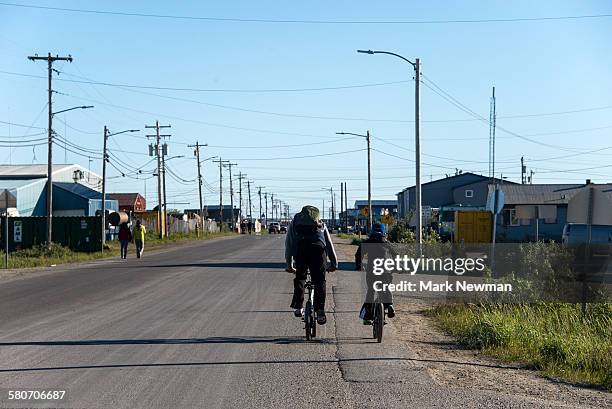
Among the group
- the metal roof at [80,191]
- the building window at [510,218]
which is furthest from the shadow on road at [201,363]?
the metal roof at [80,191]

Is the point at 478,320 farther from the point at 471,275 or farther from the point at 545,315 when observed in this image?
the point at 471,275

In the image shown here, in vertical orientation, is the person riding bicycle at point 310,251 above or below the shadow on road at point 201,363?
above

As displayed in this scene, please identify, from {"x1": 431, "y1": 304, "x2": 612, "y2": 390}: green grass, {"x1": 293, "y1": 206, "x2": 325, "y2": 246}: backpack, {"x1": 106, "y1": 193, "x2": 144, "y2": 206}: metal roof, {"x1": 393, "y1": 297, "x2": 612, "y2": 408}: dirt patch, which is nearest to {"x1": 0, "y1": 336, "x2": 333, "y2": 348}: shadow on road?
{"x1": 293, "y1": 206, "x2": 325, "y2": 246}: backpack

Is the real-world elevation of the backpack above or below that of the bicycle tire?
above

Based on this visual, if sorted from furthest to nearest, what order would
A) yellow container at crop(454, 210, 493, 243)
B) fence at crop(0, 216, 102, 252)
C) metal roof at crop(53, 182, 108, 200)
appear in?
1. metal roof at crop(53, 182, 108, 200)
2. fence at crop(0, 216, 102, 252)
3. yellow container at crop(454, 210, 493, 243)

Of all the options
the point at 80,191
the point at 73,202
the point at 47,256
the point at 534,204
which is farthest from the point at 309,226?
the point at 80,191

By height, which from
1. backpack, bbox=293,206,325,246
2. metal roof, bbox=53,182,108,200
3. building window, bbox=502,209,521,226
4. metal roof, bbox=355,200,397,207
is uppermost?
metal roof, bbox=355,200,397,207

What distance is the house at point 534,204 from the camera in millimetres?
56406

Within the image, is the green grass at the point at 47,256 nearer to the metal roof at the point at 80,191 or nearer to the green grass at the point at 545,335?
the green grass at the point at 545,335

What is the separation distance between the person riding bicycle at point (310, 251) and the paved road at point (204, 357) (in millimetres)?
793

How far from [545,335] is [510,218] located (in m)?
51.4

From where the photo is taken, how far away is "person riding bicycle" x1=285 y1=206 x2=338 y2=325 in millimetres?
11391

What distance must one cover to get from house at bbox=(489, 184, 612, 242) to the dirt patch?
41.3 meters

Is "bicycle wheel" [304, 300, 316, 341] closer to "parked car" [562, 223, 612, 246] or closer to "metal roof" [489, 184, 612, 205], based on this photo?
"parked car" [562, 223, 612, 246]
